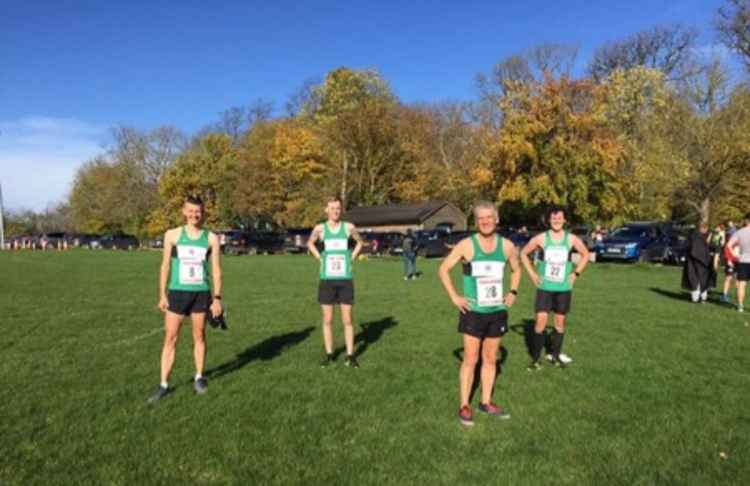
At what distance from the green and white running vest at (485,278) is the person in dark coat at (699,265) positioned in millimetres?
11179

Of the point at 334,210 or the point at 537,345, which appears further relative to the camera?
the point at 537,345

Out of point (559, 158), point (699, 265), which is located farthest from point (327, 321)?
point (559, 158)

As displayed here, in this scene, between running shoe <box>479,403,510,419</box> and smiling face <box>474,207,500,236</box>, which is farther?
running shoe <box>479,403,510,419</box>

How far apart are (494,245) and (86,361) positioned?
6.01m

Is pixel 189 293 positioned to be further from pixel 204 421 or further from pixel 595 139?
pixel 595 139

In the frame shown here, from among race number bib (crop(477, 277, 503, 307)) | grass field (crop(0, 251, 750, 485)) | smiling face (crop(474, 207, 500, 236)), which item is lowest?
grass field (crop(0, 251, 750, 485))

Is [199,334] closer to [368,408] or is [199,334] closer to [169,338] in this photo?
[169,338]

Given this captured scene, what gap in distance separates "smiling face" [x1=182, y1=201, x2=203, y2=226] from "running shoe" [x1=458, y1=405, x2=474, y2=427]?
3.46 meters

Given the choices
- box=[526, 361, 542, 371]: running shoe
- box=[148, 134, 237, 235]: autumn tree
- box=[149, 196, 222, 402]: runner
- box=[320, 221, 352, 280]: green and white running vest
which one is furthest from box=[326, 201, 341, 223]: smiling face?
box=[148, 134, 237, 235]: autumn tree

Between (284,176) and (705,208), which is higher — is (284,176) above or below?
above

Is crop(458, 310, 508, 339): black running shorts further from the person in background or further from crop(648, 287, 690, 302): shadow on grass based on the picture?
the person in background

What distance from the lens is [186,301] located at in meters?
6.21

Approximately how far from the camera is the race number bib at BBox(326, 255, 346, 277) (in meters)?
7.60

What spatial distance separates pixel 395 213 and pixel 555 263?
1796 inches
